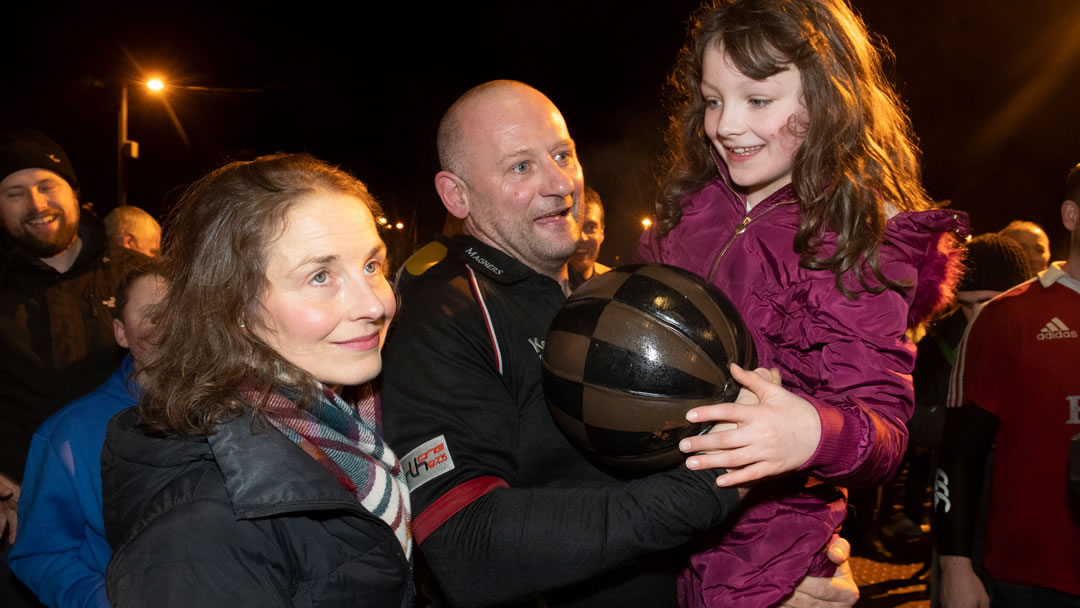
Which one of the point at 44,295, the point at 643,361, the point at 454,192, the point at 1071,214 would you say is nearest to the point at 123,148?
the point at 44,295

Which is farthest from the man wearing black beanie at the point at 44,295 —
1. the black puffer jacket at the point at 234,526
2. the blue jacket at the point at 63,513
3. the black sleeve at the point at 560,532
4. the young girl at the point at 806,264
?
the young girl at the point at 806,264

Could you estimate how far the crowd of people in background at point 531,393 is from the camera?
1.54m

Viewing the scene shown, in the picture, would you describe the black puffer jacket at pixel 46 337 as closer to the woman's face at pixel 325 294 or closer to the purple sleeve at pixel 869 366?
the woman's face at pixel 325 294

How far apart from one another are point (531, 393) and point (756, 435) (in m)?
0.75

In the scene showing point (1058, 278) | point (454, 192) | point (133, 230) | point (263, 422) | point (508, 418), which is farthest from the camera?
point (133, 230)

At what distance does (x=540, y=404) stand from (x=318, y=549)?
891 mm

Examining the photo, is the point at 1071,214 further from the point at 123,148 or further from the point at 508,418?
the point at 123,148

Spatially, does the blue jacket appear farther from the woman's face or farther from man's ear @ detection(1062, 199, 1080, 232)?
man's ear @ detection(1062, 199, 1080, 232)

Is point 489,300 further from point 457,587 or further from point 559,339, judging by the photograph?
point 457,587

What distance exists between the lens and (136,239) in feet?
19.8

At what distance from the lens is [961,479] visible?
3076 mm

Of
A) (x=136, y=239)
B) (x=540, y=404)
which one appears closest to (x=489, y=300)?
(x=540, y=404)

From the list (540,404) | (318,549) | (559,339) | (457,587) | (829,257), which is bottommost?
(457,587)

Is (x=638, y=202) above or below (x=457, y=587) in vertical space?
above
